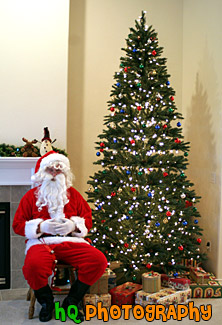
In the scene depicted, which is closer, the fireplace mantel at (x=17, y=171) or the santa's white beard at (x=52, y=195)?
the santa's white beard at (x=52, y=195)

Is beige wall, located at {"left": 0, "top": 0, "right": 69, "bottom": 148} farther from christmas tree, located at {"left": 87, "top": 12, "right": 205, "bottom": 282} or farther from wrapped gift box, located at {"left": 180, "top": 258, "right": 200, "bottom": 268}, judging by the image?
wrapped gift box, located at {"left": 180, "top": 258, "right": 200, "bottom": 268}

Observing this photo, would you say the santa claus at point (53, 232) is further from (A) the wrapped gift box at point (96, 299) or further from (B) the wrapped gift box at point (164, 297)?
(B) the wrapped gift box at point (164, 297)

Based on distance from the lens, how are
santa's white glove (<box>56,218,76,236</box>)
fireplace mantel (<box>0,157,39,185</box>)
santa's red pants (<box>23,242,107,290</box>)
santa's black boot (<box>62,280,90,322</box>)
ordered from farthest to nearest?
fireplace mantel (<box>0,157,39,185</box>) → santa's white glove (<box>56,218,76,236</box>) → santa's black boot (<box>62,280,90,322</box>) → santa's red pants (<box>23,242,107,290</box>)

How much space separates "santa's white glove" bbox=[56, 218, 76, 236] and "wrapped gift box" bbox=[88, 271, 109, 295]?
51cm

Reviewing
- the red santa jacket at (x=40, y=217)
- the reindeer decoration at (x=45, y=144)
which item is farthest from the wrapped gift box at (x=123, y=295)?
the reindeer decoration at (x=45, y=144)

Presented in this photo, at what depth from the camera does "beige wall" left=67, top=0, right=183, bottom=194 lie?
4.57 metres

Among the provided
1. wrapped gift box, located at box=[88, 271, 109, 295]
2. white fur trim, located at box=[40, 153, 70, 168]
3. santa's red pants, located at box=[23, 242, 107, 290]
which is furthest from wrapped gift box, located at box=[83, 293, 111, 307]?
white fur trim, located at box=[40, 153, 70, 168]

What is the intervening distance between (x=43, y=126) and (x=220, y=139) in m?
1.81

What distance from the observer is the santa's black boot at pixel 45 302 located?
10.0 feet

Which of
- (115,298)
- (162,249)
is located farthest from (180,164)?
(115,298)

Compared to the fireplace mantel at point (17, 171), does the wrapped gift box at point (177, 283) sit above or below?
below

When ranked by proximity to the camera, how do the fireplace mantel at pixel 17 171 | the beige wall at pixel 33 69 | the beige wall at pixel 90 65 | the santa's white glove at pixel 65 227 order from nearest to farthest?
the santa's white glove at pixel 65 227, the fireplace mantel at pixel 17 171, the beige wall at pixel 33 69, the beige wall at pixel 90 65

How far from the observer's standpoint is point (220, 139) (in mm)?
4043

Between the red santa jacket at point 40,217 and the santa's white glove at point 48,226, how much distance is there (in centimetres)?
4
